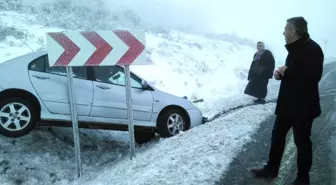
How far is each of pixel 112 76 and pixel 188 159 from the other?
2549 millimetres

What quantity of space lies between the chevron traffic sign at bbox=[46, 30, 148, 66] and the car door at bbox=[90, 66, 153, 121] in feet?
4.10

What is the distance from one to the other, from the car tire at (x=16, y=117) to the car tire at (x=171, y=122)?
2.39 m

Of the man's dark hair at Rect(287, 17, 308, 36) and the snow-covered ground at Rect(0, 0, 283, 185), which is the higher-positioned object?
the man's dark hair at Rect(287, 17, 308, 36)

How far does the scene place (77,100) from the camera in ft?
21.1

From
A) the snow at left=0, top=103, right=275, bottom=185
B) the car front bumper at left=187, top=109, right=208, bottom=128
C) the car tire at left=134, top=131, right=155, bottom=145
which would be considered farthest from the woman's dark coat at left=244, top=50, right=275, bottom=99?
the car tire at left=134, top=131, right=155, bottom=145

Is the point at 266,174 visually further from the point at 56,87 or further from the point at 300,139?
the point at 56,87

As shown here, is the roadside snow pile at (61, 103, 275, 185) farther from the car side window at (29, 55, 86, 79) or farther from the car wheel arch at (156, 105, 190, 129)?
the car side window at (29, 55, 86, 79)

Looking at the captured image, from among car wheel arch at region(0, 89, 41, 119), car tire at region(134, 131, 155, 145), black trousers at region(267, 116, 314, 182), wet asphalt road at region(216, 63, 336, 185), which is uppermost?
car wheel arch at region(0, 89, 41, 119)

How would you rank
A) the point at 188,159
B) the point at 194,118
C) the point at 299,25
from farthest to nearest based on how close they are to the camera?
the point at 194,118
the point at 188,159
the point at 299,25

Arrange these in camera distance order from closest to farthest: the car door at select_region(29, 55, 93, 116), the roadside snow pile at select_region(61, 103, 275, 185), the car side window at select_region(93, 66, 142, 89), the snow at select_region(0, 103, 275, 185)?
the roadside snow pile at select_region(61, 103, 275, 185), the snow at select_region(0, 103, 275, 185), the car door at select_region(29, 55, 93, 116), the car side window at select_region(93, 66, 142, 89)

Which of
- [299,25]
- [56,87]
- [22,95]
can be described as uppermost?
[299,25]

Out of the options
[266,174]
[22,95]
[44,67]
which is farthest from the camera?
[44,67]

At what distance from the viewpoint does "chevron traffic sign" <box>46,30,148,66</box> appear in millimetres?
5312

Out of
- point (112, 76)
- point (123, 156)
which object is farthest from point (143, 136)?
point (112, 76)
